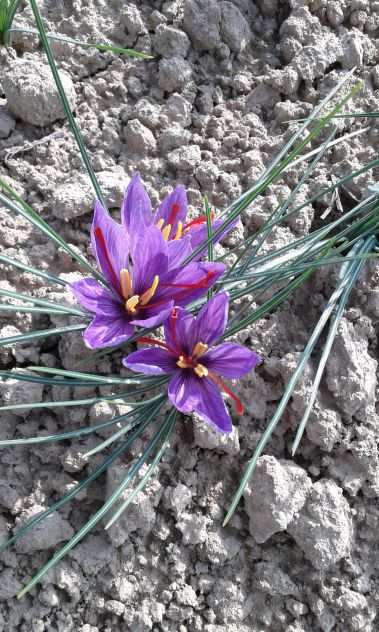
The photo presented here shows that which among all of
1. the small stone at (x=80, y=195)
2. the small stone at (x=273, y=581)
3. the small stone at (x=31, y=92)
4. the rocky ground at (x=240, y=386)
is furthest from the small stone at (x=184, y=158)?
the small stone at (x=273, y=581)

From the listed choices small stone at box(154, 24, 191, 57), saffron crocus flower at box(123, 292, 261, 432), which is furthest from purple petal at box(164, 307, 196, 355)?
small stone at box(154, 24, 191, 57)

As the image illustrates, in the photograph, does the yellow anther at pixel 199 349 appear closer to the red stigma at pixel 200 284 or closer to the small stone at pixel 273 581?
the red stigma at pixel 200 284

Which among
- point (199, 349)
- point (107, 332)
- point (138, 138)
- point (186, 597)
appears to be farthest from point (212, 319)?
point (138, 138)

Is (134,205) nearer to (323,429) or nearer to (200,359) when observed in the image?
(200,359)

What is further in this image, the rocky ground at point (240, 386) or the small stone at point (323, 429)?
the small stone at point (323, 429)

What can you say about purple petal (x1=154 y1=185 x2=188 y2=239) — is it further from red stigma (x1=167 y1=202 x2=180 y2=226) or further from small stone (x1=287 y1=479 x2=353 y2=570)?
small stone (x1=287 y1=479 x2=353 y2=570)

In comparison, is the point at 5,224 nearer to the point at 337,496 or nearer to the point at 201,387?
the point at 201,387
